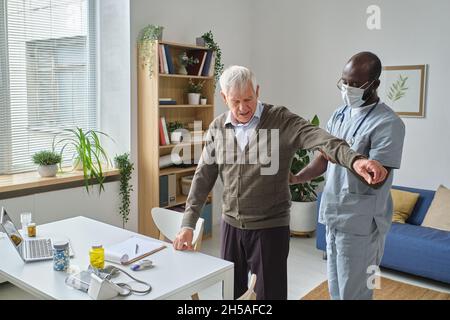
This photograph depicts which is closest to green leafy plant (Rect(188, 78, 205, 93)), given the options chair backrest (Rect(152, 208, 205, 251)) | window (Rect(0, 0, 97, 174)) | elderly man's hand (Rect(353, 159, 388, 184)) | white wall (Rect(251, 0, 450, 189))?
window (Rect(0, 0, 97, 174))

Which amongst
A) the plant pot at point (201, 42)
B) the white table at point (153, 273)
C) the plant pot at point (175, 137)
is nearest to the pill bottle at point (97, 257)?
the white table at point (153, 273)

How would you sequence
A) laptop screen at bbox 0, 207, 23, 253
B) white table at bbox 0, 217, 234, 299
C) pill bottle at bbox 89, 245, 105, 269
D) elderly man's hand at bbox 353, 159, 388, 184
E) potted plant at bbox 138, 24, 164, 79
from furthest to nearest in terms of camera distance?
potted plant at bbox 138, 24, 164, 79, laptop screen at bbox 0, 207, 23, 253, pill bottle at bbox 89, 245, 105, 269, white table at bbox 0, 217, 234, 299, elderly man's hand at bbox 353, 159, 388, 184

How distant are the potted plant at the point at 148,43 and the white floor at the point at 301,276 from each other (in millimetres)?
1796

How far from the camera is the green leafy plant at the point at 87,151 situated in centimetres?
376

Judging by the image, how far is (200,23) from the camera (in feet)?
15.4

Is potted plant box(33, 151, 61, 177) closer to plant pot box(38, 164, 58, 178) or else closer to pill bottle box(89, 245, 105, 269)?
plant pot box(38, 164, 58, 178)

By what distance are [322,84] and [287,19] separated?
86 cm

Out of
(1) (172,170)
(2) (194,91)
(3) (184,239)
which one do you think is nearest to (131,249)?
(3) (184,239)

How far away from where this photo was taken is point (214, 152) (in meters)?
2.13

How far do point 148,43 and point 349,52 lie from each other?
2.08m

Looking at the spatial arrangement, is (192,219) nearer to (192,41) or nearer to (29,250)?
(29,250)

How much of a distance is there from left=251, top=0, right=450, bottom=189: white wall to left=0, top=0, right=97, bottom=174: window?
2088 millimetres

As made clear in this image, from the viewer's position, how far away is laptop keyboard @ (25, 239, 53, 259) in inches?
Result: 83.7
